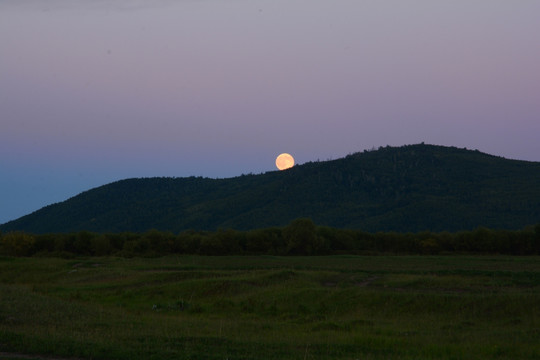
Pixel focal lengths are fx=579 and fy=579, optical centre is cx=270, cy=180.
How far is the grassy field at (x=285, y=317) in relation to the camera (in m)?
15.4

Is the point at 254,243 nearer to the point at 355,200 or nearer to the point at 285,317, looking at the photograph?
the point at 285,317

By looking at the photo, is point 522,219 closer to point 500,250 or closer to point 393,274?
point 500,250

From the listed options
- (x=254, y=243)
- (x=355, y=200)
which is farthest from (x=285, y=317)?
(x=355, y=200)

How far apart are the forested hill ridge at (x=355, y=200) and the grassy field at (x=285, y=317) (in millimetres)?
80650

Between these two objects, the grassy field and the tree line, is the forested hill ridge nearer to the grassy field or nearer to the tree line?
the tree line

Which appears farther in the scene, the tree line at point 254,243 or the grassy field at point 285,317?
the tree line at point 254,243

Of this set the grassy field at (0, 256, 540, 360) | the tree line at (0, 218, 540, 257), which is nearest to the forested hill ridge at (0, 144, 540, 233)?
the tree line at (0, 218, 540, 257)

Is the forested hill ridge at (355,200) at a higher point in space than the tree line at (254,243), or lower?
higher

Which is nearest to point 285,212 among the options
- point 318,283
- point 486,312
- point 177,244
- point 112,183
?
point 177,244

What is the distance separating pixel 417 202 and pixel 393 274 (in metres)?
93.3

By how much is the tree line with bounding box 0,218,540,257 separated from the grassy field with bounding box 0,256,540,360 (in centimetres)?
2806

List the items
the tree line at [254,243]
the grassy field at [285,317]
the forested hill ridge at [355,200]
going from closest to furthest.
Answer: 1. the grassy field at [285,317]
2. the tree line at [254,243]
3. the forested hill ridge at [355,200]

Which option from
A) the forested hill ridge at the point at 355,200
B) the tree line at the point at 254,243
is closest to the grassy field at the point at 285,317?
the tree line at the point at 254,243

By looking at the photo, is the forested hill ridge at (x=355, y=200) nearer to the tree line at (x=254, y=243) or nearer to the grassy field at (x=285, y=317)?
the tree line at (x=254, y=243)
